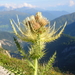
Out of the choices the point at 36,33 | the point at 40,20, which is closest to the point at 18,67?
the point at 36,33

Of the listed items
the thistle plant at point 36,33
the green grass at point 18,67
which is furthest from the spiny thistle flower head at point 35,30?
the green grass at point 18,67

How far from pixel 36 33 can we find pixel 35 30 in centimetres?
6

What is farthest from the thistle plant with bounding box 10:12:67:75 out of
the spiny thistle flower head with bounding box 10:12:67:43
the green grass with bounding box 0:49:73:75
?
the green grass with bounding box 0:49:73:75

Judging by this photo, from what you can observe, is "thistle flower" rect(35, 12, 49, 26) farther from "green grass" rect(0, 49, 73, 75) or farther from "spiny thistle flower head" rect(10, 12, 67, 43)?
"green grass" rect(0, 49, 73, 75)


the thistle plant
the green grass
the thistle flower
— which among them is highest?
the thistle flower

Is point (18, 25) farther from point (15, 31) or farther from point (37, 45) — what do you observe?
point (37, 45)

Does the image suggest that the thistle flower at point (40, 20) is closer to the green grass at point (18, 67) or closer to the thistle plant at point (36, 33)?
the thistle plant at point (36, 33)

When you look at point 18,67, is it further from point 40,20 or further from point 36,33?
point 40,20

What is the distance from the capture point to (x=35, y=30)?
8.38ft

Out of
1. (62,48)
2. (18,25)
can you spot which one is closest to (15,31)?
(18,25)

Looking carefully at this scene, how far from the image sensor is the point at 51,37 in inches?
102

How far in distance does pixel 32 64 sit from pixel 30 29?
0.63m

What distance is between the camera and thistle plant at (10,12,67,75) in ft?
8.33

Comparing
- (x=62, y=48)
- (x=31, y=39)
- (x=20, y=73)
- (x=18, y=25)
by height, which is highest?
(x=62, y=48)
